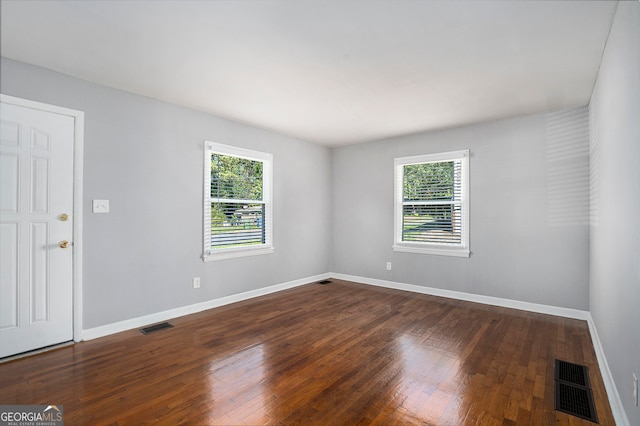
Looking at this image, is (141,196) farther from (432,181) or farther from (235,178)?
(432,181)

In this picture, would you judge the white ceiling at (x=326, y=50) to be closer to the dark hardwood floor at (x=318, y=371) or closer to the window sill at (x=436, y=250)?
the window sill at (x=436, y=250)

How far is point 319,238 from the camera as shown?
6004 millimetres

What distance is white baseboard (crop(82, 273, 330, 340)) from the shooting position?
128 inches

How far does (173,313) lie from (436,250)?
3788mm

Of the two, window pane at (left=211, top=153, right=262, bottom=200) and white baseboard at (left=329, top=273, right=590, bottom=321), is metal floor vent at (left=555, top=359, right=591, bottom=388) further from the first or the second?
window pane at (left=211, top=153, right=262, bottom=200)

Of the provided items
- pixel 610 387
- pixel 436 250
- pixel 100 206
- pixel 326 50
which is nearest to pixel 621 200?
pixel 610 387

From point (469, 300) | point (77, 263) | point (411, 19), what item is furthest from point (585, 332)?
point (77, 263)

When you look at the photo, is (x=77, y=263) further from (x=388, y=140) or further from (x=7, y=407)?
(x=388, y=140)

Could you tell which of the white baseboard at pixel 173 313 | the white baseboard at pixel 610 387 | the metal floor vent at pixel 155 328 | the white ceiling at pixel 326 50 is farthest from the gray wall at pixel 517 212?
the metal floor vent at pixel 155 328

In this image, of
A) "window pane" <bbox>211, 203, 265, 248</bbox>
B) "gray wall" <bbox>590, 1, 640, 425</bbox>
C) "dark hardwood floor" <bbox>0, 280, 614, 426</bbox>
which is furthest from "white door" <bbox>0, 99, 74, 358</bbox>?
"gray wall" <bbox>590, 1, 640, 425</bbox>

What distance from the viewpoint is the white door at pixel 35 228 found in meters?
2.74

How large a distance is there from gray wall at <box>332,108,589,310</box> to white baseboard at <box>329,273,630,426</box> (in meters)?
0.07

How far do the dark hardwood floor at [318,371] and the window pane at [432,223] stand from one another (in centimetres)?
130

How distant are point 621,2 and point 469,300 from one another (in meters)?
3.72
